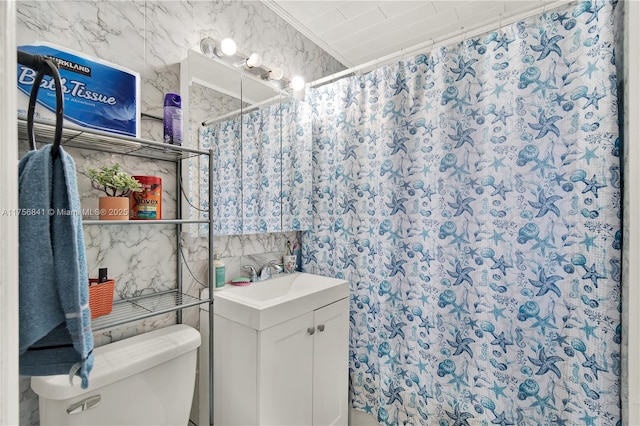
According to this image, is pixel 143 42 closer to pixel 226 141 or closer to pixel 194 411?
pixel 226 141

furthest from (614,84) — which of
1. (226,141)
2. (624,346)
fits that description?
(226,141)

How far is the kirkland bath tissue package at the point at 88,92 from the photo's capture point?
0.93m

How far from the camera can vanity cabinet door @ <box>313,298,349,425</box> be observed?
4.92ft

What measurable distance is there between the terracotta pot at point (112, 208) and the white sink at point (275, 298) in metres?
0.56

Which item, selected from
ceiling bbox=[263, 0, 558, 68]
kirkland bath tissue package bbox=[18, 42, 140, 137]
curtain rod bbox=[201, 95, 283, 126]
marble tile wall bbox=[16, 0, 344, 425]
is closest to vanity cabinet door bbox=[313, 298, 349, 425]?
marble tile wall bbox=[16, 0, 344, 425]

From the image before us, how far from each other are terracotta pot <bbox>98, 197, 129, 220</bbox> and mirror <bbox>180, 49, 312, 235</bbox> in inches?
14.2

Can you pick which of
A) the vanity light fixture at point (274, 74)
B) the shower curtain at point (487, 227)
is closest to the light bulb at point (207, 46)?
the vanity light fixture at point (274, 74)

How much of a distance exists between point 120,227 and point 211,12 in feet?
3.79

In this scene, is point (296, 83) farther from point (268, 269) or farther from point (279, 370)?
point (279, 370)

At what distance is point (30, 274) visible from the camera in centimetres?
58

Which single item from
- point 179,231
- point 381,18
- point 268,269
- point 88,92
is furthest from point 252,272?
point 381,18

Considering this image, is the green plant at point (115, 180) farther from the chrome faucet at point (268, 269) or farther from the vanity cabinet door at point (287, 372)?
the chrome faucet at point (268, 269)

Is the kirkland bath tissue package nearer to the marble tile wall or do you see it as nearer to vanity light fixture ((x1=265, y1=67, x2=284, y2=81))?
the marble tile wall

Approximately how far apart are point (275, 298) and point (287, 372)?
339 mm
